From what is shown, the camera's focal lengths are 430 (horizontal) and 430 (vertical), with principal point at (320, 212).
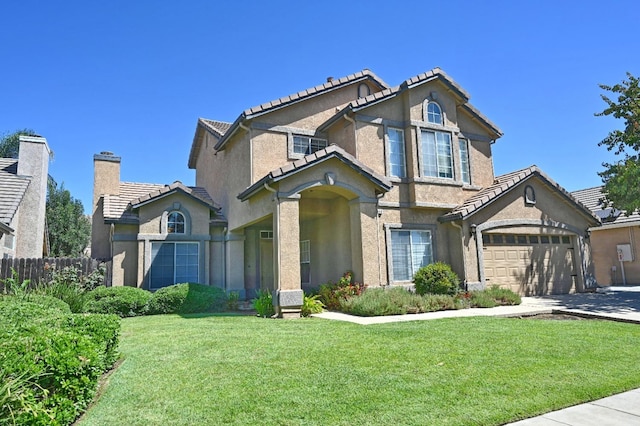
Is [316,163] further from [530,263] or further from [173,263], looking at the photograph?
[530,263]

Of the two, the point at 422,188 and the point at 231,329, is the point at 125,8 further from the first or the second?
the point at 422,188

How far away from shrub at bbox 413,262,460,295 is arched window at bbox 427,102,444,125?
5.82 m

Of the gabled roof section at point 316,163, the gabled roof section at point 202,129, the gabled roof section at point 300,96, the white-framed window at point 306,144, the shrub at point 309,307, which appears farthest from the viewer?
the gabled roof section at point 202,129

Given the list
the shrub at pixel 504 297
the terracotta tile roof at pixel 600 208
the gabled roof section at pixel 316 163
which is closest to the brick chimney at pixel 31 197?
the gabled roof section at pixel 316 163

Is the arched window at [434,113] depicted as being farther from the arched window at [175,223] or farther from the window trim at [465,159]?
the arched window at [175,223]

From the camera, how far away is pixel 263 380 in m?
5.57

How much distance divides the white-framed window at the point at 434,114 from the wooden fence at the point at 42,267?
44.4ft

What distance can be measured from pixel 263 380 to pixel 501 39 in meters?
12.4

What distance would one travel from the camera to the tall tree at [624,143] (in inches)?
611

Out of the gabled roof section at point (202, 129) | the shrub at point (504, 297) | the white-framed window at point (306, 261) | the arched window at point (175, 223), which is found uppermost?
the gabled roof section at point (202, 129)

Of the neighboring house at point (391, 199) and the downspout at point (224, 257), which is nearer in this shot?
the neighboring house at point (391, 199)

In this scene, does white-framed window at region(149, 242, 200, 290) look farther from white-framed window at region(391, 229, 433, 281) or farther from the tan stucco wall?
the tan stucco wall

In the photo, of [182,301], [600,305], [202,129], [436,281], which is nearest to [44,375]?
[182,301]

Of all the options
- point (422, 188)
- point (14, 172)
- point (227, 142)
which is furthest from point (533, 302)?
point (14, 172)
